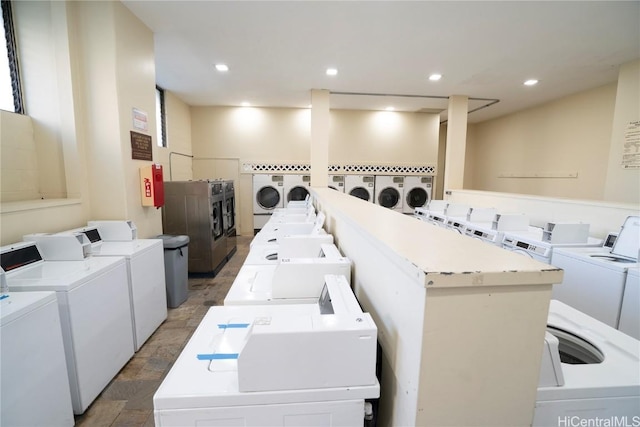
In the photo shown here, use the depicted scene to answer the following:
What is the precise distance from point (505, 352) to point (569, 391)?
39cm

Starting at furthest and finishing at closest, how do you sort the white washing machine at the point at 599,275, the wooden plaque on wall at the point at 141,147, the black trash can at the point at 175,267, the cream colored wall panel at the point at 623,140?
the cream colored wall panel at the point at 623,140 < the black trash can at the point at 175,267 < the wooden plaque on wall at the point at 141,147 < the white washing machine at the point at 599,275

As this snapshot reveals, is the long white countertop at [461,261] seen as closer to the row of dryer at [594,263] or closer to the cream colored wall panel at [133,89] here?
the row of dryer at [594,263]

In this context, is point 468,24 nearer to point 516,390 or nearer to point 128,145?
point 516,390

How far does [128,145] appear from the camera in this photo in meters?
2.54

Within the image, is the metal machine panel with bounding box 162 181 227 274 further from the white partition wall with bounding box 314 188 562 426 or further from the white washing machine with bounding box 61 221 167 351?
the white partition wall with bounding box 314 188 562 426

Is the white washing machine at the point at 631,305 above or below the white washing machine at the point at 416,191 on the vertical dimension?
below

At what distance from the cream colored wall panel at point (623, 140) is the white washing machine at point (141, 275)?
5.56m

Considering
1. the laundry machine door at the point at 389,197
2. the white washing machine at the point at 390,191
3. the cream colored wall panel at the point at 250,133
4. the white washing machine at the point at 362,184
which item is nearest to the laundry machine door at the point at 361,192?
the white washing machine at the point at 362,184

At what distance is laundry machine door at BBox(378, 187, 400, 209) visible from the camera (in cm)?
612

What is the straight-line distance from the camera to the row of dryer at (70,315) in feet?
4.14

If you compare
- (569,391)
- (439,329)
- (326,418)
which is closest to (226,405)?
(326,418)

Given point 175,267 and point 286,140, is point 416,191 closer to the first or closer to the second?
point 286,140

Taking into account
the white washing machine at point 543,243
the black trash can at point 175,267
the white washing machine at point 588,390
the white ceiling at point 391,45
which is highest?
the white ceiling at point 391,45

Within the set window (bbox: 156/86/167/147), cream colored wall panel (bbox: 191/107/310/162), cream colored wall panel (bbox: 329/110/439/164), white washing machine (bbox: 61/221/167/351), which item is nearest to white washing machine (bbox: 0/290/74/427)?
white washing machine (bbox: 61/221/167/351)
